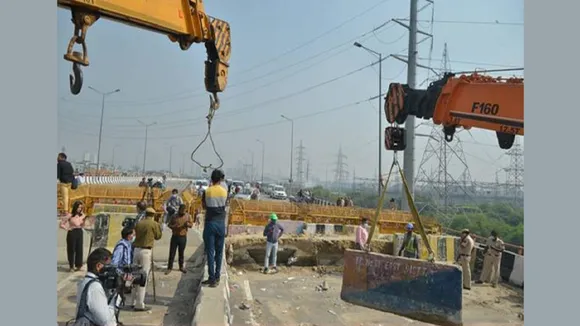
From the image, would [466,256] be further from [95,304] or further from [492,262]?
[95,304]

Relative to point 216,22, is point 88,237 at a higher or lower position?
lower

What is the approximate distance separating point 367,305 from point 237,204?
10933 mm

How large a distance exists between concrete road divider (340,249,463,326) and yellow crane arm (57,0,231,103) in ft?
11.0

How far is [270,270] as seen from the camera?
36.2 ft

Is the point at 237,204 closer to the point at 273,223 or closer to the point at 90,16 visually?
the point at 273,223

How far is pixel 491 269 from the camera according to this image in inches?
423

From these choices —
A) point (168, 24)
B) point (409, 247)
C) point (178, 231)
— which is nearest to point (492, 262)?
point (409, 247)

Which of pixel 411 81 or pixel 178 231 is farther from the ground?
pixel 411 81

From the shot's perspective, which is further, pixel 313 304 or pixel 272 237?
pixel 272 237

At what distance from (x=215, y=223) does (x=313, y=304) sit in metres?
3.37

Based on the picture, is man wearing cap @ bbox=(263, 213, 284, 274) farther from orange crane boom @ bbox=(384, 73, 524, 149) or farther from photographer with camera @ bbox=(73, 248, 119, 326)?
photographer with camera @ bbox=(73, 248, 119, 326)

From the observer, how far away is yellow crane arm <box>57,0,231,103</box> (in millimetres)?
4902

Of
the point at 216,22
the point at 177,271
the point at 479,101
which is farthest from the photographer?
the point at 177,271

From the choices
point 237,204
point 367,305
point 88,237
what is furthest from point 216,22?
point 237,204
